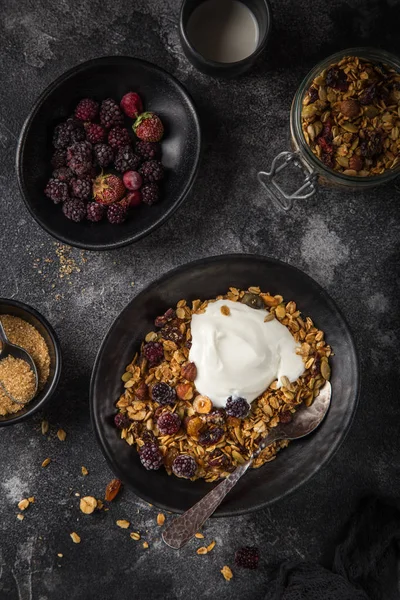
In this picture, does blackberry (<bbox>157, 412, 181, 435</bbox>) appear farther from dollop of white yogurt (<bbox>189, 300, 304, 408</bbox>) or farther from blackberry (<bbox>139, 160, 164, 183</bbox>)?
blackberry (<bbox>139, 160, 164, 183</bbox>)

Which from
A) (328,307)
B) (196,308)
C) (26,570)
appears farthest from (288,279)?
(26,570)

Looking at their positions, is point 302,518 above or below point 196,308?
below

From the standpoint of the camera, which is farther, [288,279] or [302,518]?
[302,518]

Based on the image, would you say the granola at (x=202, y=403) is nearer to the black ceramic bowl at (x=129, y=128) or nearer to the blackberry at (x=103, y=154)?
the black ceramic bowl at (x=129, y=128)

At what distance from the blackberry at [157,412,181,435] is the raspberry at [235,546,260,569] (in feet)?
1.46

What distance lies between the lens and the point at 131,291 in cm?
184

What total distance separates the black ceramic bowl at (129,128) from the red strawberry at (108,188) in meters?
0.07

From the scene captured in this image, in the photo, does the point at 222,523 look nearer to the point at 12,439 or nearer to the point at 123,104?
the point at 12,439

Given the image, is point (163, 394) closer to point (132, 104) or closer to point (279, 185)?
point (279, 185)

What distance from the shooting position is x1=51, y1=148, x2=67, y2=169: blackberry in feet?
5.84

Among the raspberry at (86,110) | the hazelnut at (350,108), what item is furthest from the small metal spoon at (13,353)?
the hazelnut at (350,108)

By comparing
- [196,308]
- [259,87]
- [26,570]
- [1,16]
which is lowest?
[26,570]

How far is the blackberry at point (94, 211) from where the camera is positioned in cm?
176

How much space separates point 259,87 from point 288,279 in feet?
1.93
